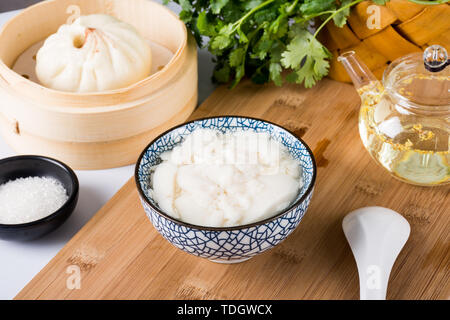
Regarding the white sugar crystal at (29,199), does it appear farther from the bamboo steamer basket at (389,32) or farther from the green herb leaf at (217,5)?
the bamboo steamer basket at (389,32)

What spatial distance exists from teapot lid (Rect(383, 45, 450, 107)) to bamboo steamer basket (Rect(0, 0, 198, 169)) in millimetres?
405

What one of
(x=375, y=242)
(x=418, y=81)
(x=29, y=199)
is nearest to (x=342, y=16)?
(x=418, y=81)

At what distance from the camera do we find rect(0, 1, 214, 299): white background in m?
0.94

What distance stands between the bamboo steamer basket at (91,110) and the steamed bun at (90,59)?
6 cm

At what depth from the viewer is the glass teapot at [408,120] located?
3.33ft

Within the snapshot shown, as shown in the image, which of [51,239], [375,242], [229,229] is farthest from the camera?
[51,239]

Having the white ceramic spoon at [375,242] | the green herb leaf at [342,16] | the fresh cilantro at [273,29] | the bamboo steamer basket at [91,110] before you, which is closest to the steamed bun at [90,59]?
the bamboo steamer basket at [91,110]

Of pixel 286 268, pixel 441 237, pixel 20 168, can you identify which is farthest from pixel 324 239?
pixel 20 168

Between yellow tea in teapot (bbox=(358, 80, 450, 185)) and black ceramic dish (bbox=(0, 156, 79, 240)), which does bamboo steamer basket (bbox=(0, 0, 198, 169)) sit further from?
yellow tea in teapot (bbox=(358, 80, 450, 185))

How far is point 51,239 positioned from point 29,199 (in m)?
0.08

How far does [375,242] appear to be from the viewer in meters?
0.91

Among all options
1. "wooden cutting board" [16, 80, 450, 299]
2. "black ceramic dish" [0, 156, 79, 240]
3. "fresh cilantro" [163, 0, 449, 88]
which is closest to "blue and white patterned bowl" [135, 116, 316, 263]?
"wooden cutting board" [16, 80, 450, 299]

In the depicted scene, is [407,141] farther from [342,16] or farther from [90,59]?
[90,59]

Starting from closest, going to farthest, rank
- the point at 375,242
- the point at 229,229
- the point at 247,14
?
the point at 229,229 → the point at 375,242 → the point at 247,14
